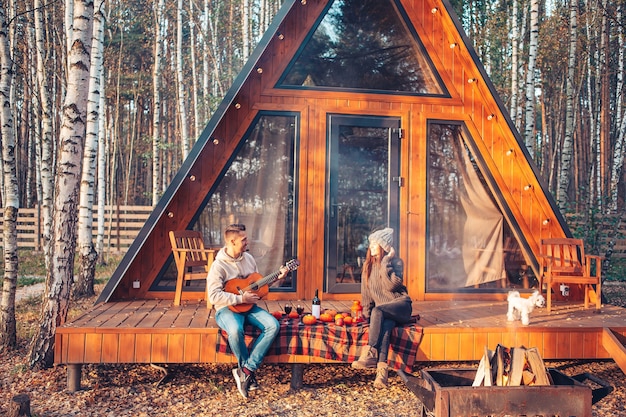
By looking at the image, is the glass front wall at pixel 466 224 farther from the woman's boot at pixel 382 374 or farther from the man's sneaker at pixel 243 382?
the man's sneaker at pixel 243 382

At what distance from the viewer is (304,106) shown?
20.6 ft

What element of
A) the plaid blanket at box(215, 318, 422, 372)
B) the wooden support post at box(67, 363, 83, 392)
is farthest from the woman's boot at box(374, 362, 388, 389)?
the wooden support post at box(67, 363, 83, 392)

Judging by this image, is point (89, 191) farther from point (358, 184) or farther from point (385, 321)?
point (385, 321)

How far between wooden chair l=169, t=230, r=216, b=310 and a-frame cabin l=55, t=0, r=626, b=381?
0.24 m

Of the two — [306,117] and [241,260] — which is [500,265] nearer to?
[306,117]

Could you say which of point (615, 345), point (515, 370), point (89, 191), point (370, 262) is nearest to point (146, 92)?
point (89, 191)

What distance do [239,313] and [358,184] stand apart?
243 cm

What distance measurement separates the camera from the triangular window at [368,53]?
637cm

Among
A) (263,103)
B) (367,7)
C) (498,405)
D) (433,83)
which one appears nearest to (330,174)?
(263,103)

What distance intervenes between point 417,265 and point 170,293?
277 centimetres

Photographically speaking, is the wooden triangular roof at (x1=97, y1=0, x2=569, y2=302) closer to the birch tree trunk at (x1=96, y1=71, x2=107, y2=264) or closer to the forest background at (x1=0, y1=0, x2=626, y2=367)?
the forest background at (x1=0, y1=0, x2=626, y2=367)

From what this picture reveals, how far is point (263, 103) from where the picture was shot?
6.20 meters

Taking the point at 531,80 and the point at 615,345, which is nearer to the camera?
the point at 615,345

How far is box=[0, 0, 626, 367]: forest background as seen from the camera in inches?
198
